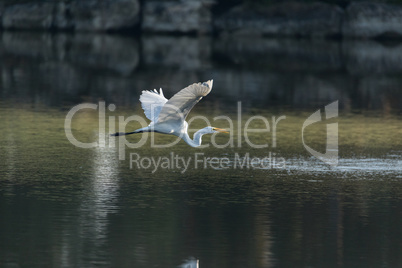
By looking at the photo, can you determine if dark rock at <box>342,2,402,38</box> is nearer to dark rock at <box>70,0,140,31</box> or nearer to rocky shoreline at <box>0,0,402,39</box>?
rocky shoreline at <box>0,0,402,39</box>

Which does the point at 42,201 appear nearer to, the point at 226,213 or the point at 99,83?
the point at 226,213

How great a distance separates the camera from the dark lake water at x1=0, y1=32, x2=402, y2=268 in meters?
10.2

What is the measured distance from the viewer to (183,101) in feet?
41.4

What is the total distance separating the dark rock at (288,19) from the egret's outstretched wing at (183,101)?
103ft

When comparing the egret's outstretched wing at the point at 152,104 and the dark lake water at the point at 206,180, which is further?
the egret's outstretched wing at the point at 152,104

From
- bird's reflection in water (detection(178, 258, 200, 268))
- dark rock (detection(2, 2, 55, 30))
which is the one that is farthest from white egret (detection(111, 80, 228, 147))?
dark rock (detection(2, 2, 55, 30))

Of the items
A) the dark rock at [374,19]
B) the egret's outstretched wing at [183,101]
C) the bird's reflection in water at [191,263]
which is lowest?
the bird's reflection in water at [191,263]

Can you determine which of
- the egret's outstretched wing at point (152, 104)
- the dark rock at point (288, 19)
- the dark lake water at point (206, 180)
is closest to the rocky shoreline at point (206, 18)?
the dark rock at point (288, 19)

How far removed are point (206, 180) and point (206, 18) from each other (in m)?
32.0

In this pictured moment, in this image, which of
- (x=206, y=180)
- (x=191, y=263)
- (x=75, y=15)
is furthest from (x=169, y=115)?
(x=75, y=15)

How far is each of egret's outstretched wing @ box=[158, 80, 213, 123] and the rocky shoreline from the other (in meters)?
30.7

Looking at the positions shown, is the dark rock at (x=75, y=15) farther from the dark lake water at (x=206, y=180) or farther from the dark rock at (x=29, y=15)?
the dark lake water at (x=206, y=180)

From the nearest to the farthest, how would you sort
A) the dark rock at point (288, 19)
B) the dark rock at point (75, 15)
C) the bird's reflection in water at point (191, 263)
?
the bird's reflection in water at point (191, 263)
the dark rock at point (288, 19)
the dark rock at point (75, 15)

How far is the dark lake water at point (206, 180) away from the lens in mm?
10242
